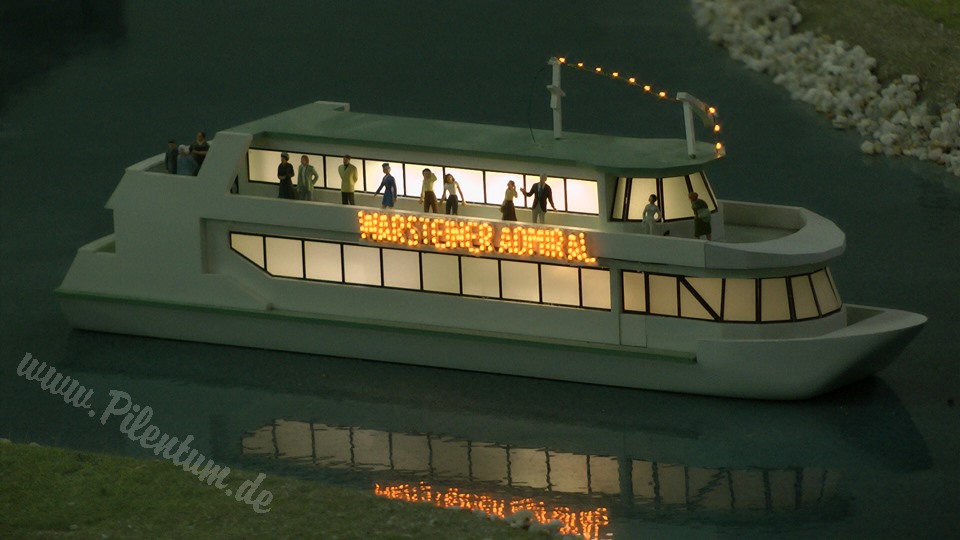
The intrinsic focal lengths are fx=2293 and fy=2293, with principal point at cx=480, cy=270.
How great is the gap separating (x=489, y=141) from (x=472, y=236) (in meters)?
2.64

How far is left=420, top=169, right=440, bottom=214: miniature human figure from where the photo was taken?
53125 millimetres

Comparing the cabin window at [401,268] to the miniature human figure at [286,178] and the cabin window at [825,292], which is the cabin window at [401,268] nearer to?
the miniature human figure at [286,178]

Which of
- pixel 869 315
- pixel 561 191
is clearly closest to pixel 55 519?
pixel 561 191

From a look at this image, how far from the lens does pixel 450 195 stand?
52.9 metres

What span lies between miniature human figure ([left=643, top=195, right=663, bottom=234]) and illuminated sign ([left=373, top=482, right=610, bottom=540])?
24.5 ft

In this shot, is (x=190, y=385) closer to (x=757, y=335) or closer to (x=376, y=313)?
(x=376, y=313)

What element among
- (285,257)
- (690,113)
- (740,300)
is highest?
(690,113)

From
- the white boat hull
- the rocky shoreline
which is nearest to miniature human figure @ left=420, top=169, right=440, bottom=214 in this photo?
the white boat hull

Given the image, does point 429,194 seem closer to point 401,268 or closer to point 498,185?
point 498,185

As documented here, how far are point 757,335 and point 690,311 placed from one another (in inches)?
63.4

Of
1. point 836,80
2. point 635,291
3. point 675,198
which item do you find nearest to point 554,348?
point 635,291

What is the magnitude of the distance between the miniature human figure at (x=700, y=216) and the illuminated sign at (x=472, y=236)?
7.92ft

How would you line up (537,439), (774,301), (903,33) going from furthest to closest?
(903,33), (774,301), (537,439)

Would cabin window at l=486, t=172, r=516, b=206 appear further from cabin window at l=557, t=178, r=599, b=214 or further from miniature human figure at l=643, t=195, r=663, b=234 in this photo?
miniature human figure at l=643, t=195, r=663, b=234
